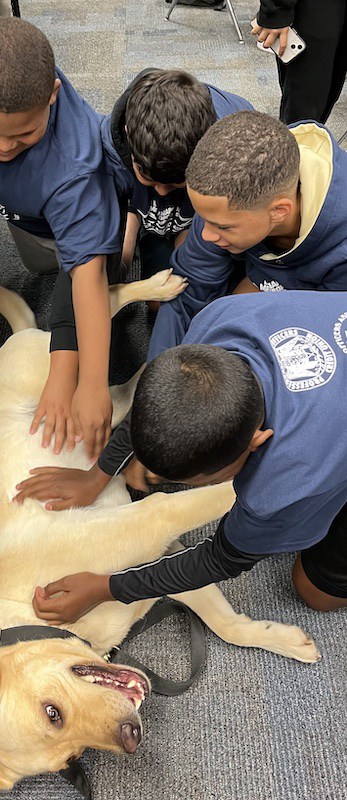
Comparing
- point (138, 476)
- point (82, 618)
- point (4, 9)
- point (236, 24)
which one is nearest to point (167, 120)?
point (138, 476)

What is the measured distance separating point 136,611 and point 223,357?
760 millimetres

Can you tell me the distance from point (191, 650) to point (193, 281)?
0.91 metres

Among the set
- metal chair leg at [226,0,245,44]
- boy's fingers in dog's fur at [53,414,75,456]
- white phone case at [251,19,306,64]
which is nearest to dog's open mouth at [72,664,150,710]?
boy's fingers in dog's fur at [53,414,75,456]

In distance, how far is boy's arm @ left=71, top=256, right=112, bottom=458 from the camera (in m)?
1.39

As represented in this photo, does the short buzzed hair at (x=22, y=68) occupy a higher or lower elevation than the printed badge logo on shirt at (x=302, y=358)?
higher

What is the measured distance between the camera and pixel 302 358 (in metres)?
0.90

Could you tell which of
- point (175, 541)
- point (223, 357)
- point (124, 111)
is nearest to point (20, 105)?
point (124, 111)

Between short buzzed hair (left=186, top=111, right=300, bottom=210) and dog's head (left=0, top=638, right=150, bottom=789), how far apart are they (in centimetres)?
92

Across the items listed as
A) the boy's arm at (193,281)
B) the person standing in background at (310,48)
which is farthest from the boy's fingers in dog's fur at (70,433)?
the person standing in background at (310,48)

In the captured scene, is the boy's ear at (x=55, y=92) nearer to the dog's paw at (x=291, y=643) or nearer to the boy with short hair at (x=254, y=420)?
the boy with short hair at (x=254, y=420)

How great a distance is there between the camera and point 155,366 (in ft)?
2.70

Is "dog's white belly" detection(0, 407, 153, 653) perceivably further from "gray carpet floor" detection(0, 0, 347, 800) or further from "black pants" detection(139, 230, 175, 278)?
"black pants" detection(139, 230, 175, 278)

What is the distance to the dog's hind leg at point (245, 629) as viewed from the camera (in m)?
1.34

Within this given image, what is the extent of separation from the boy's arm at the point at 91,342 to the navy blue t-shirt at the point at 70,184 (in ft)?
0.15
